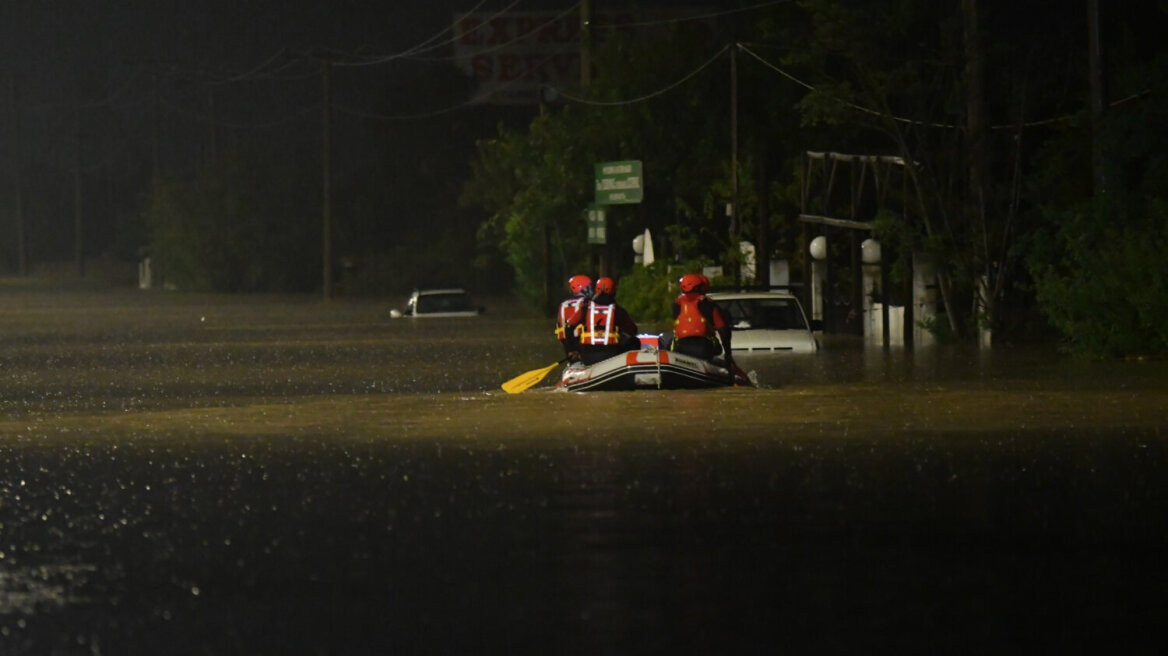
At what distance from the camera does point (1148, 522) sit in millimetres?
13133

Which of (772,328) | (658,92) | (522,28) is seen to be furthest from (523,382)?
(522,28)

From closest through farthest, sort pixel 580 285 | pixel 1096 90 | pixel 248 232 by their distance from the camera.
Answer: pixel 580 285, pixel 1096 90, pixel 248 232

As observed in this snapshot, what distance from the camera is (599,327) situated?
2656 cm

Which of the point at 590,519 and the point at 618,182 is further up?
the point at 618,182

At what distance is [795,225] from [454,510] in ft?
141

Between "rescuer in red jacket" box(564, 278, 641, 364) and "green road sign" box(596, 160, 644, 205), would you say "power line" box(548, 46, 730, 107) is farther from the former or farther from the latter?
"rescuer in red jacket" box(564, 278, 641, 364)

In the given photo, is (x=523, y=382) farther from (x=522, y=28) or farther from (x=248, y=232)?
(x=248, y=232)

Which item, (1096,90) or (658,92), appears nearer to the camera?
(1096,90)

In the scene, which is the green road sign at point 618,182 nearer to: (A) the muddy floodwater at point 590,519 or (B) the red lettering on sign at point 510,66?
(A) the muddy floodwater at point 590,519

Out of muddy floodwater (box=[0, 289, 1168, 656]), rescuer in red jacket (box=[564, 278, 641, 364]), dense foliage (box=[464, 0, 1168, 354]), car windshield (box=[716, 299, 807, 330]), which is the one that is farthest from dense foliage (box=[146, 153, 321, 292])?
rescuer in red jacket (box=[564, 278, 641, 364])

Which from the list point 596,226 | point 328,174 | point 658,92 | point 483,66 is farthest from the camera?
point 483,66

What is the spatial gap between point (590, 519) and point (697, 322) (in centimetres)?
1297

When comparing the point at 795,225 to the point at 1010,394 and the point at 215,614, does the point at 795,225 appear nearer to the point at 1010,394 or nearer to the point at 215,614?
the point at 1010,394

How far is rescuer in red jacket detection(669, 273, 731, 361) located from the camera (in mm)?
26516
